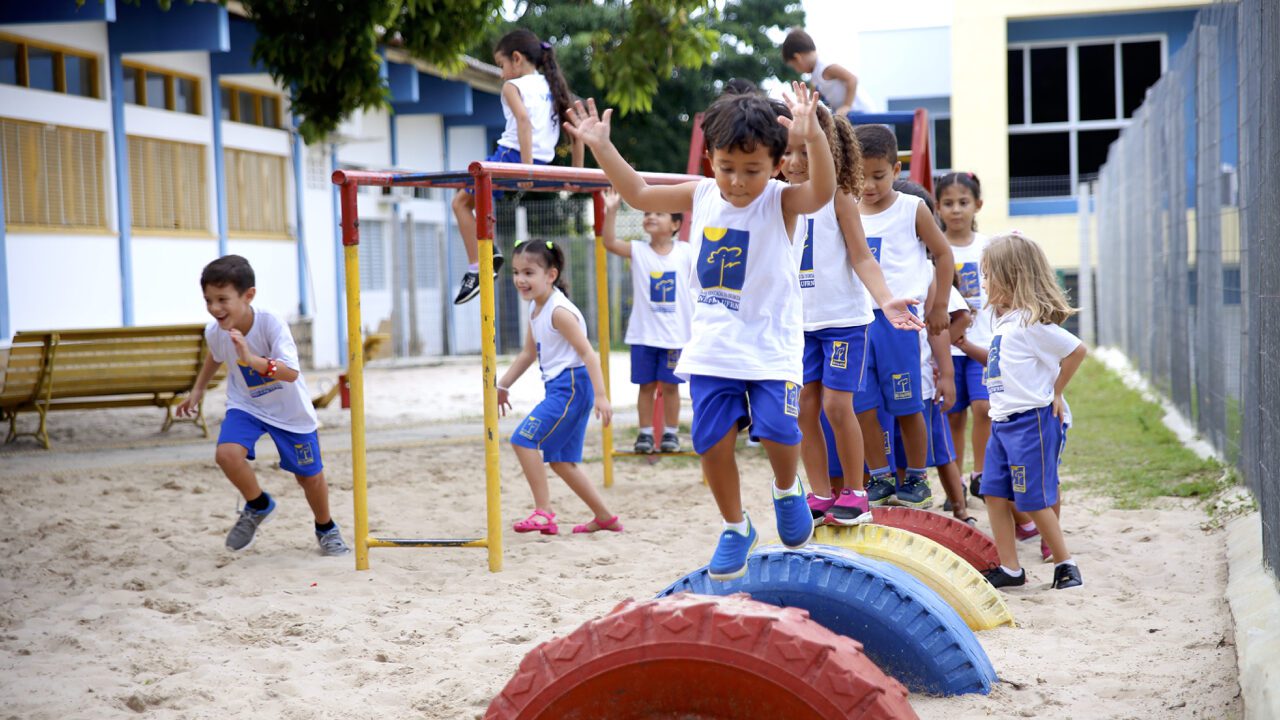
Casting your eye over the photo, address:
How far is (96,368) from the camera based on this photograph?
1005 cm

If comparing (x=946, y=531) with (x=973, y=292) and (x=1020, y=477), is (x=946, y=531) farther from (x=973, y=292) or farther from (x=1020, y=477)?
(x=973, y=292)

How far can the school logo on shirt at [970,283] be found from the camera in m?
6.43

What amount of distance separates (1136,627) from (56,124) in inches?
506

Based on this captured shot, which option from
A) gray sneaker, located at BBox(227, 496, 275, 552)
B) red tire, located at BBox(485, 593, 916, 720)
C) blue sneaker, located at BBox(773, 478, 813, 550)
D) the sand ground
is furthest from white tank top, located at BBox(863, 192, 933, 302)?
gray sneaker, located at BBox(227, 496, 275, 552)

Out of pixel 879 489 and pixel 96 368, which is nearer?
pixel 879 489

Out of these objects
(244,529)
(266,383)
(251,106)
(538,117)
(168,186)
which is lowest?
(244,529)

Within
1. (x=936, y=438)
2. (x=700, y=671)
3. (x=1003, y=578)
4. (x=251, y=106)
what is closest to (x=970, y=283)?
(x=936, y=438)

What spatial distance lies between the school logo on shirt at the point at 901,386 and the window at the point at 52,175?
10881 millimetres

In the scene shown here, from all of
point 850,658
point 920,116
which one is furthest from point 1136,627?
point 920,116

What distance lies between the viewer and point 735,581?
3486 mm

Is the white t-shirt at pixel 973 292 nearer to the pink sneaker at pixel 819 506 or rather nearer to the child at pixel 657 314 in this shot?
the pink sneaker at pixel 819 506

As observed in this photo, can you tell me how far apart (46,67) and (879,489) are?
11.7 meters

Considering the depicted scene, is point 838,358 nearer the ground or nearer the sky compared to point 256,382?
nearer the sky

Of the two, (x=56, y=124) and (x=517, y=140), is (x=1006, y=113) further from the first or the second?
(x=517, y=140)
